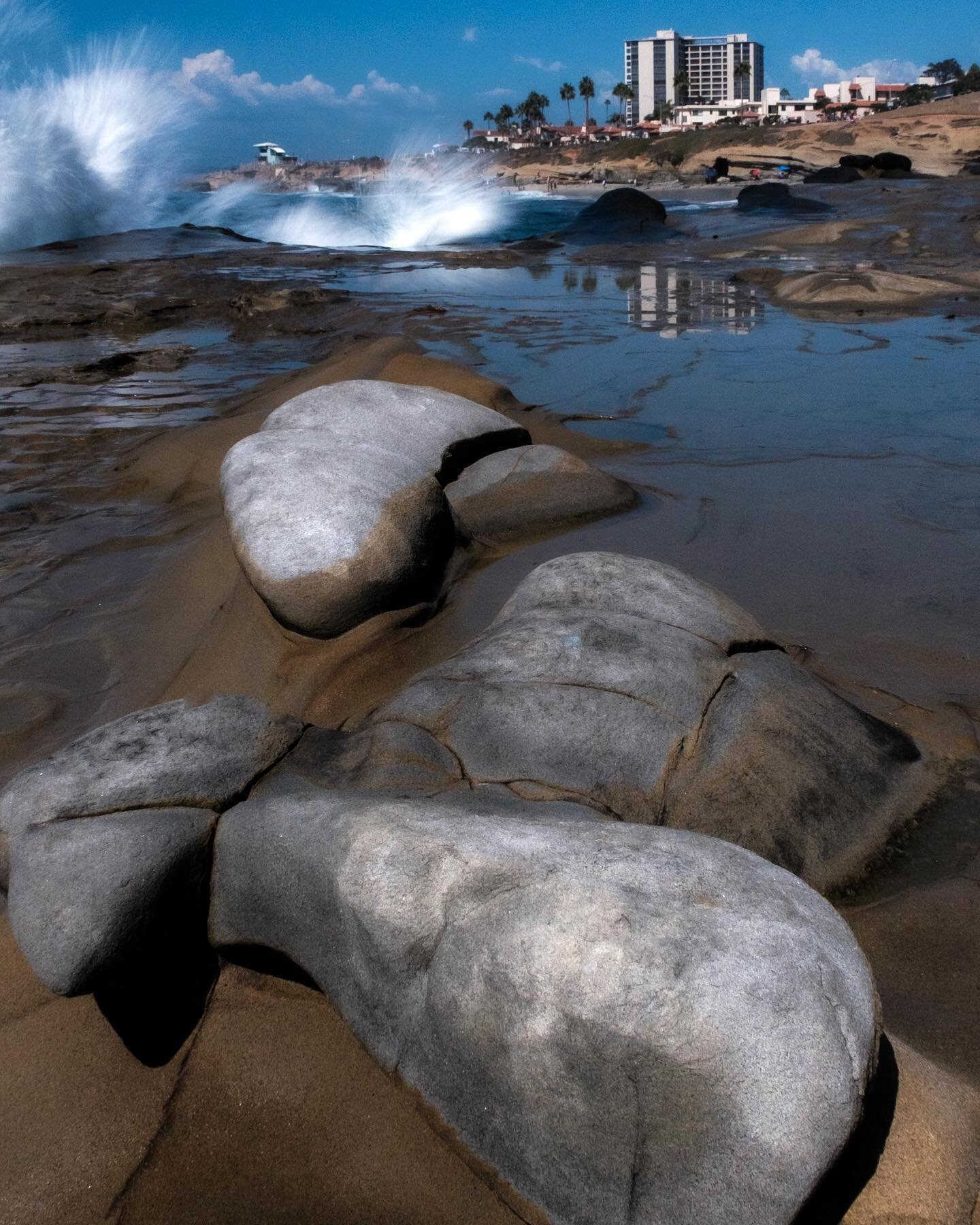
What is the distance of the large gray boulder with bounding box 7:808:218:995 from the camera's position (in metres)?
1.62

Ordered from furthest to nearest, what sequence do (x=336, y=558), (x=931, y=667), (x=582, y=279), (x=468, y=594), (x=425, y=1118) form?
(x=582, y=279)
(x=468, y=594)
(x=336, y=558)
(x=931, y=667)
(x=425, y=1118)

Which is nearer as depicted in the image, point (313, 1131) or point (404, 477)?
point (313, 1131)

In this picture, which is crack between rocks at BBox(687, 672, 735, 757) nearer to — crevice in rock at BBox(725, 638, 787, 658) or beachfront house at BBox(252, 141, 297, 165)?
crevice in rock at BBox(725, 638, 787, 658)

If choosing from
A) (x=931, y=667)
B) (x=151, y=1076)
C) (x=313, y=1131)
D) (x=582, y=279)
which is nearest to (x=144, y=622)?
(x=151, y=1076)

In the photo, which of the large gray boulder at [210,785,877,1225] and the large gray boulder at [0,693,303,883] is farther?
the large gray boulder at [0,693,303,883]

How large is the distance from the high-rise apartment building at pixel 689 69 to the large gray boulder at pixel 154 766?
123228 millimetres

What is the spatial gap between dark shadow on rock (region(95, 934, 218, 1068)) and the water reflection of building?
22.6ft

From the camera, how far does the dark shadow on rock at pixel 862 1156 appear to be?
4.25 feet

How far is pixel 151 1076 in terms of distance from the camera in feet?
5.40

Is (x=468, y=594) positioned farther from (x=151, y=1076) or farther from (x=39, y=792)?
(x=151, y=1076)

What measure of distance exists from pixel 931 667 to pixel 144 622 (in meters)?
2.56

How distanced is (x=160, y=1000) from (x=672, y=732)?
114cm

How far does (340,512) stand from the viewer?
3096mm

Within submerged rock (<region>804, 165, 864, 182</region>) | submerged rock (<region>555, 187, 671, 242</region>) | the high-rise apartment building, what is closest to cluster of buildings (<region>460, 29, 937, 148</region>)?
the high-rise apartment building
